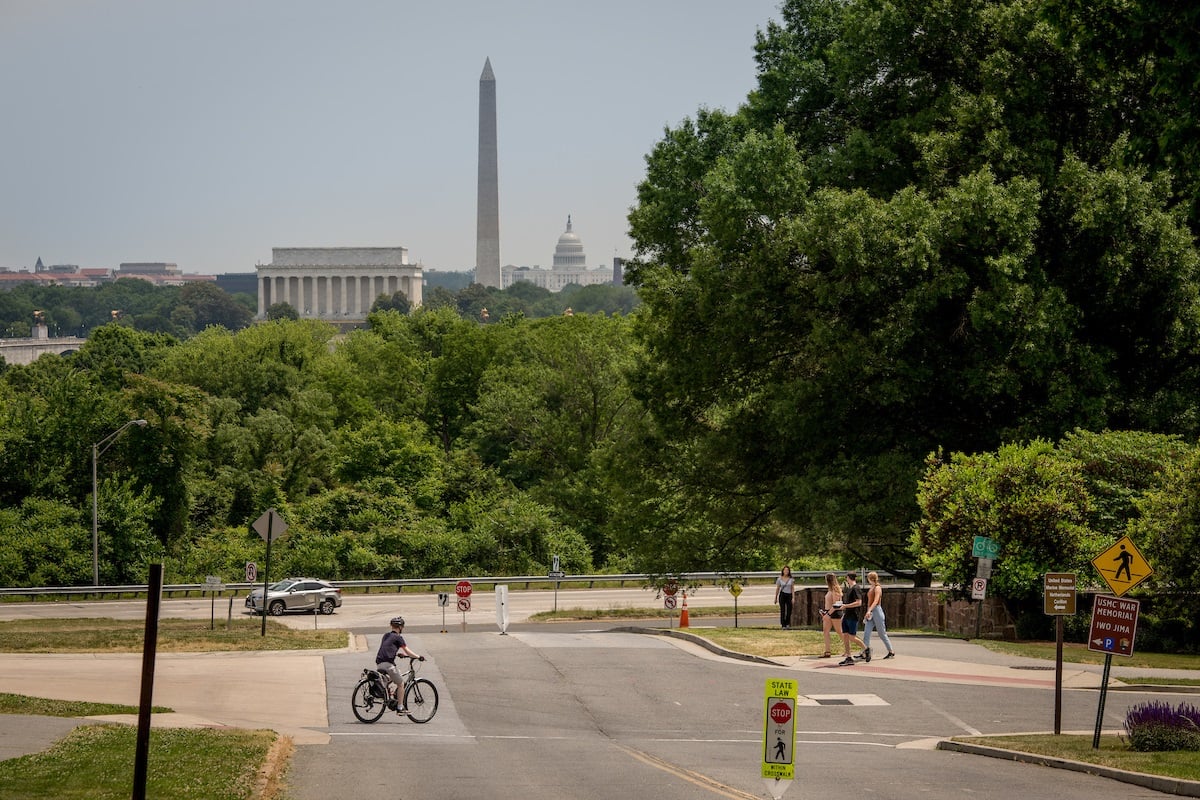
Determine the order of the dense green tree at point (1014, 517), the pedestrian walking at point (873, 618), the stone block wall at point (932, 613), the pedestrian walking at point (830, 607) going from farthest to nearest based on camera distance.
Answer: the stone block wall at point (932, 613) < the dense green tree at point (1014, 517) < the pedestrian walking at point (873, 618) < the pedestrian walking at point (830, 607)

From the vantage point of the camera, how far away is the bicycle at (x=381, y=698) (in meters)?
20.5

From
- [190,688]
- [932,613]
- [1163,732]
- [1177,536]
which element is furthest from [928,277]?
[190,688]

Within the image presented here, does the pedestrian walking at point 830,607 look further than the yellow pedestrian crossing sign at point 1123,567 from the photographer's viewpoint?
Yes

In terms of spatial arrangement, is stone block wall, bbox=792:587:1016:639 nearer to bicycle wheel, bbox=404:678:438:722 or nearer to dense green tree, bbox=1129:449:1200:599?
dense green tree, bbox=1129:449:1200:599

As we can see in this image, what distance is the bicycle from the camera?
67.4 feet

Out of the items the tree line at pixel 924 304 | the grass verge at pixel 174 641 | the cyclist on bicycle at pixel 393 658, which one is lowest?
the grass verge at pixel 174 641

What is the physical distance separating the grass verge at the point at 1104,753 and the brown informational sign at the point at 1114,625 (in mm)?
1189

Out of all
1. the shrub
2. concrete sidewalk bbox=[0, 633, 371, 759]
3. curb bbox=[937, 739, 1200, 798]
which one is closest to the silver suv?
concrete sidewalk bbox=[0, 633, 371, 759]

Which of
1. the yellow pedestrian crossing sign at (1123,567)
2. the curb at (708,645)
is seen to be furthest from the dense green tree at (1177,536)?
the yellow pedestrian crossing sign at (1123,567)

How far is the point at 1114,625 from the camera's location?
693 inches

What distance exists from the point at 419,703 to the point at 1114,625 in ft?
31.4

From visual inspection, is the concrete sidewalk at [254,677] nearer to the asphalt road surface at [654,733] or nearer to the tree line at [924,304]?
the asphalt road surface at [654,733]

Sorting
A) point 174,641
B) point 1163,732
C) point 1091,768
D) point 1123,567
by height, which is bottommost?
point 174,641

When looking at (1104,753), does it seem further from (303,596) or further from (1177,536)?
(303,596)
